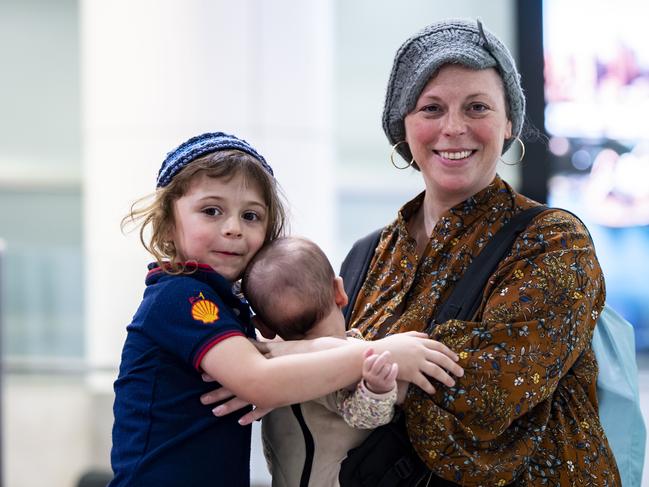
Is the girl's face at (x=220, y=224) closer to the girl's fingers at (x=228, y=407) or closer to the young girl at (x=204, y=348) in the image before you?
the young girl at (x=204, y=348)

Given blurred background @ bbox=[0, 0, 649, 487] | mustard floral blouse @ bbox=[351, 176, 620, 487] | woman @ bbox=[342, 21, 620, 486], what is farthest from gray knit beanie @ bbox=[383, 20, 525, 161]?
blurred background @ bbox=[0, 0, 649, 487]

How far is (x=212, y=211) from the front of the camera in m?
2.17

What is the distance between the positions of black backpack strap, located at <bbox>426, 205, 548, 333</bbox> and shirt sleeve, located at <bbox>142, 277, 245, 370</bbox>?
0.50 meters

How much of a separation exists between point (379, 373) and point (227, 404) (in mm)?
367

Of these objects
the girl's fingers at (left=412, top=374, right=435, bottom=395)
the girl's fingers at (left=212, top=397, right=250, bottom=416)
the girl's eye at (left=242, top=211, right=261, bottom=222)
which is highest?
the girl's eye at (left=242, top=211, right=261, bottom=222)

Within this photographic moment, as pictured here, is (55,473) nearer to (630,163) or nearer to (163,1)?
(163,1)

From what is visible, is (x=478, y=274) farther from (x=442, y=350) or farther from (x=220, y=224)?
(x=220, y=224)

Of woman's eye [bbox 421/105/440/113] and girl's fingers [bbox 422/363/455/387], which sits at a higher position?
woman's eye [bbox 421/105/440/113]

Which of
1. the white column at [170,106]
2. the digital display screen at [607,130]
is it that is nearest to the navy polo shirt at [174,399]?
the white column at [170,106]

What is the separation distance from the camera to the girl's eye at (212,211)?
2.16 m

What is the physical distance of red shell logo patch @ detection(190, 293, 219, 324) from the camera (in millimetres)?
2010

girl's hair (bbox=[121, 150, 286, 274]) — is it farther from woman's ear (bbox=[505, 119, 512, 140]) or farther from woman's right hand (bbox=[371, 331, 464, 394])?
woman's ear (bbox=[505, 119, 512, 140])

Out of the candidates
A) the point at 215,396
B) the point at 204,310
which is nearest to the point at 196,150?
the point at 204,310

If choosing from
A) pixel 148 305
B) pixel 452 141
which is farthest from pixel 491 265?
pixel 148 305
